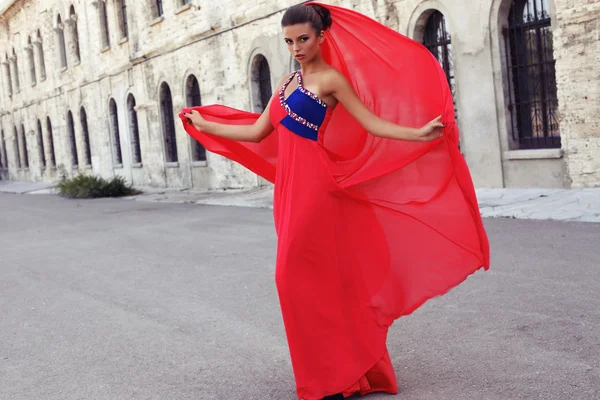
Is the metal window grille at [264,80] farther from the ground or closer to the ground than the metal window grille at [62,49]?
closer to the ground

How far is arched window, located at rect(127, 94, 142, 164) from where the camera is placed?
26422mm

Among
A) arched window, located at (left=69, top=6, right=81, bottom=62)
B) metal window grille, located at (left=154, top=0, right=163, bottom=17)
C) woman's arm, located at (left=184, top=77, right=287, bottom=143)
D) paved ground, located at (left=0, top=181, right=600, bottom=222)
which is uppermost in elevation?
arched window, located at (left=69, top=6, right=81, bottom=62)

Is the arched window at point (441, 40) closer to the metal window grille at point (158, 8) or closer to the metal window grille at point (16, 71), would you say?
the metal window grille at point (158, 8)

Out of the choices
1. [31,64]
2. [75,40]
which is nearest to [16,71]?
[31,64]

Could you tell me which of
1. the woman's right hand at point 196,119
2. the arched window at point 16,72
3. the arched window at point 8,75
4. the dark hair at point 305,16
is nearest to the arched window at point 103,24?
the arched window at point 16,72

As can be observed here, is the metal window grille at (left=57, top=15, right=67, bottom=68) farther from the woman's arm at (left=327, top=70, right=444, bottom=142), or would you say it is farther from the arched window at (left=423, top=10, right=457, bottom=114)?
the woman's arm at (left=327, top=70, right=444, bottom=142)

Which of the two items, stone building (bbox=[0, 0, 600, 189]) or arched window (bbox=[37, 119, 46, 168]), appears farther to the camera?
arched window (bbox=[37, 119, 46, 168])

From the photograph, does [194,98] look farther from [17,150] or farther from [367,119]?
[17,150]

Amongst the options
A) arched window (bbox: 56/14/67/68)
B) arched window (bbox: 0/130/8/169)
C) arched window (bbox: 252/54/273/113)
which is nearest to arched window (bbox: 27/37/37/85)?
arched window (bbox: 56/14/67/68)

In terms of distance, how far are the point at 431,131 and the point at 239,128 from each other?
102 cm

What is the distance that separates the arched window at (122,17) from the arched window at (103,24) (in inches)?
63.4

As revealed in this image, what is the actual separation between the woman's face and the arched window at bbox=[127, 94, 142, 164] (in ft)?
76.9

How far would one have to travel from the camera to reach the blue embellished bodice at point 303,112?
3.54 m

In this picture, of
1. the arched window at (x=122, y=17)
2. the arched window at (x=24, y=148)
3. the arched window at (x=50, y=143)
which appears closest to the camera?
the arched window at (x=122, y=17)
